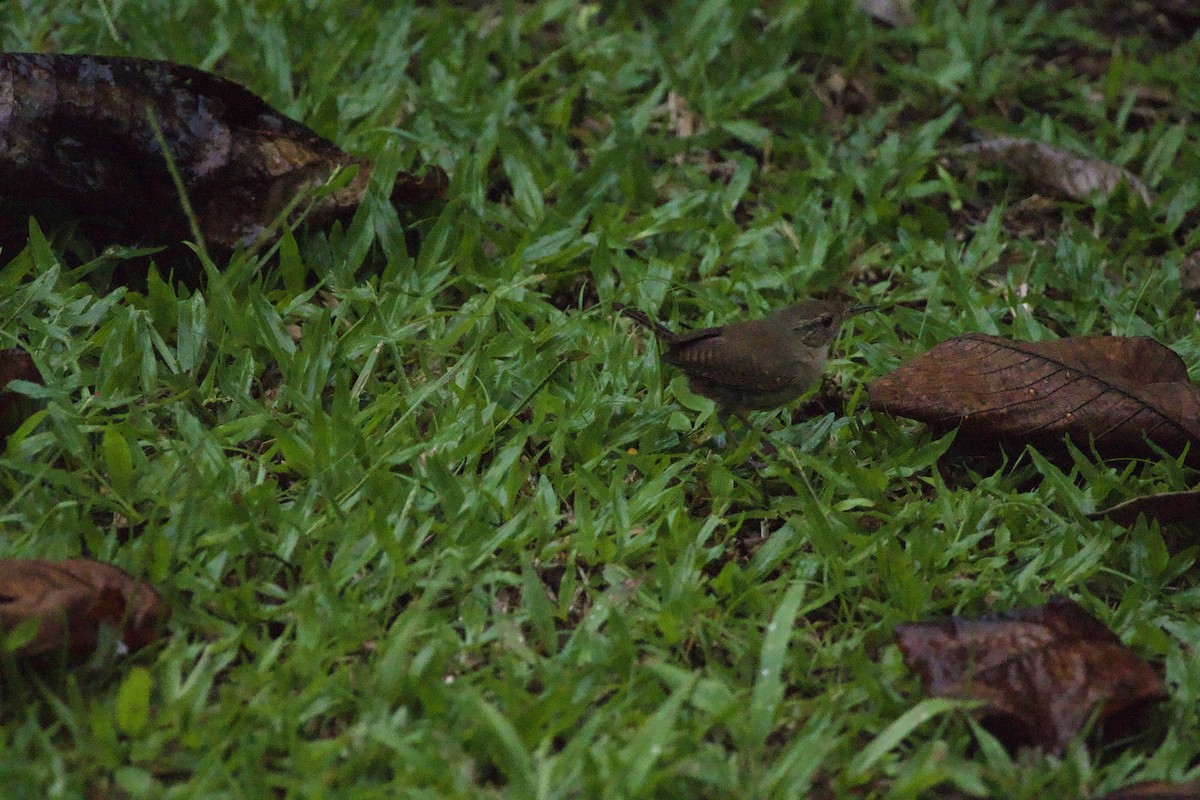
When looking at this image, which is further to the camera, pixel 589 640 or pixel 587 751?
pixel 589 640

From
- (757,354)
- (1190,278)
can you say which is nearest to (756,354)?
(757,354)

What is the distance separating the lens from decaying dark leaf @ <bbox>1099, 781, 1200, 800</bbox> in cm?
326

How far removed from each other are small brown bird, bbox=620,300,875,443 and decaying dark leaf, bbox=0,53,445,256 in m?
1.60

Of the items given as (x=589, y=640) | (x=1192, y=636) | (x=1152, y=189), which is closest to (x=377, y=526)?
(x=589, y=640)

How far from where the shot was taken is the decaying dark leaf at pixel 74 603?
3.34 m

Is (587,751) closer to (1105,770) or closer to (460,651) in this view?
(460,651)

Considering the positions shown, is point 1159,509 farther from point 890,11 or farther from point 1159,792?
point 890,11

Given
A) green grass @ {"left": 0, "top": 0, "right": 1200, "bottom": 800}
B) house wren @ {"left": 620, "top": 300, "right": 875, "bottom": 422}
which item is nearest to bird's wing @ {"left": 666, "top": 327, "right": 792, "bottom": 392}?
house wren @ {"left": 620, "top": 300, "right": 875, "bottom": 422}

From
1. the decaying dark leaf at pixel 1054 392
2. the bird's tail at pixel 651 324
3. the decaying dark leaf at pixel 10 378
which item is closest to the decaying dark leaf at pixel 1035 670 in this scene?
the decaying dark leaf at pixel 1054 392

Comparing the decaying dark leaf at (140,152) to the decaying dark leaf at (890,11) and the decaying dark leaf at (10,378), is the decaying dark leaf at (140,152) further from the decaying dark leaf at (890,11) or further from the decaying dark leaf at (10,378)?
the decaying dark leaf at (890,11)

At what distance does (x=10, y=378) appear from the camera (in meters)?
4.18

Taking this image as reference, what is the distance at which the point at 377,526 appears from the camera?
398cm

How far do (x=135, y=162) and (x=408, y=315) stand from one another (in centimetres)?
121

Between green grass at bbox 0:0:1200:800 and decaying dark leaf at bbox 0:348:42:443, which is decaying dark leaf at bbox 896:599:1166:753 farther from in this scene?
decaying dark leaf at bbox 0:348:42:443
